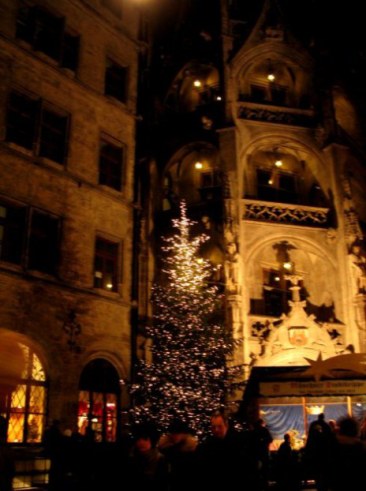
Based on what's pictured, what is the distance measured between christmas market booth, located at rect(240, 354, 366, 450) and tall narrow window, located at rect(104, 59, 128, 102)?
37.9ft

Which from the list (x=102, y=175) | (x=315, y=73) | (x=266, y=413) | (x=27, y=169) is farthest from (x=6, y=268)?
(x=315, y=73)

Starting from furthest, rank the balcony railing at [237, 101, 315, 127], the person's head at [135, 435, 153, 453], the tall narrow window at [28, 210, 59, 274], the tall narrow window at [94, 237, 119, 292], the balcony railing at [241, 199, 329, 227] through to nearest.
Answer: the balcony railing at [237, 101, 315, 127]
the balcony railing at [241, 199, 329, 227]
the tall narrow window at [94, 237, 119, 292]
the tall narrow window at [28, 210, 59, 274]
the person's head at [135, 435, 153, 453]

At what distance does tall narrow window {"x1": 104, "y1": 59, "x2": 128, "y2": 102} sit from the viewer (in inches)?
903

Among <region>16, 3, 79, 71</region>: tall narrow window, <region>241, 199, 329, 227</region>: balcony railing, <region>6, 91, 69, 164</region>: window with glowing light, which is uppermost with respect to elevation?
<region>16, 3, 79, 71</region>: tall narrow window

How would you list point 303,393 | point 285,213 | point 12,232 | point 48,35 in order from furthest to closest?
point 285,213 < point 48,35 < point 303,393 < point 12,232

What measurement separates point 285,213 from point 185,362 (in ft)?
27.5

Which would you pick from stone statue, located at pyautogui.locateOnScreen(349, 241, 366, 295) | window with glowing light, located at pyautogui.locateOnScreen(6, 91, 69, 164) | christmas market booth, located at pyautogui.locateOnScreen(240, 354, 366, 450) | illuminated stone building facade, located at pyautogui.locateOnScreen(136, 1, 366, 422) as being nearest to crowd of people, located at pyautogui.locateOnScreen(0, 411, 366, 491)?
christmas market booth, located at pyautogui.locateOnScreen(240, 354, 366, 450)

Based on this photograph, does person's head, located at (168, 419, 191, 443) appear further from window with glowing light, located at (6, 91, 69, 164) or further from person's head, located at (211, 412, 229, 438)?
window with glowing light, located at (6, 91, 69, 164)

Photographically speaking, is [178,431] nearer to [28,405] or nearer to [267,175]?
[28,405]

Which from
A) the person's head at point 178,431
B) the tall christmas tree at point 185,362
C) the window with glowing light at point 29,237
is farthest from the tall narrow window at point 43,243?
the person's head at point 178,431

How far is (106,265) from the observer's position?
20.6 metres

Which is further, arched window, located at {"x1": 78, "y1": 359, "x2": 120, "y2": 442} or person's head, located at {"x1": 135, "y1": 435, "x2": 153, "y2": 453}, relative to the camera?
arched window, located at {"x1": 78, "y1": 359, "x2": 120, "y2": 442}

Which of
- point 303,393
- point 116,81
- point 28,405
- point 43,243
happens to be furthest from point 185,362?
point 116,81

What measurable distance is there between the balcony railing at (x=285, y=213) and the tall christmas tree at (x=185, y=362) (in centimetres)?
444
